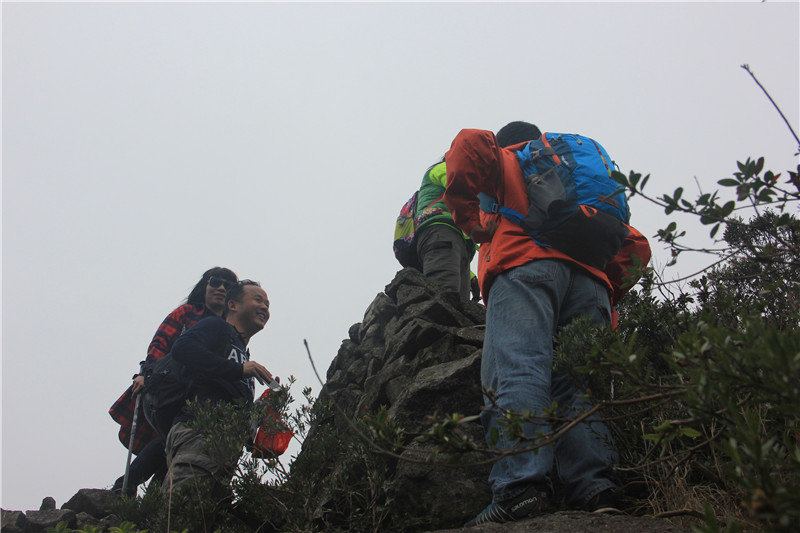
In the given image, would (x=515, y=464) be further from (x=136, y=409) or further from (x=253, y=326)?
(x=136, y=409)

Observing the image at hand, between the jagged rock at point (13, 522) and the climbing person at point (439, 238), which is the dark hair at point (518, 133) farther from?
the jagged rock at point (13, 522)

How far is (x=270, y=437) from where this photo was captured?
4.16 metres

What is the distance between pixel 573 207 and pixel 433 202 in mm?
3954

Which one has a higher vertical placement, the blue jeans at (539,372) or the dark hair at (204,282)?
the dark hair at (204,282)

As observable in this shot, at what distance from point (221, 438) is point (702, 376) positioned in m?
3.00

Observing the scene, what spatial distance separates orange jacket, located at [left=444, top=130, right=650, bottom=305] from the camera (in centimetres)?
383

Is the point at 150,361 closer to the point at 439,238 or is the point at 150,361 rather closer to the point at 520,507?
the point at 439,238

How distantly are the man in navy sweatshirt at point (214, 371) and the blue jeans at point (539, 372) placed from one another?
5.69ft

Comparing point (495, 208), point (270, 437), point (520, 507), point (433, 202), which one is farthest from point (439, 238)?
point (520, 507)

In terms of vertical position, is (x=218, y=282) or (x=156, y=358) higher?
(x=218, y=282)

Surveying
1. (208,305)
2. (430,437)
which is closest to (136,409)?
(208,305)

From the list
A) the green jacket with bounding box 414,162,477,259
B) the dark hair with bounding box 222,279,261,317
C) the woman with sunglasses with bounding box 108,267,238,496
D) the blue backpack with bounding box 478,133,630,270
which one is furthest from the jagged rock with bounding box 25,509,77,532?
the green jacket with bounding box 414,162,477,259

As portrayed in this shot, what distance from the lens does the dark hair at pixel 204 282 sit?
657 cm

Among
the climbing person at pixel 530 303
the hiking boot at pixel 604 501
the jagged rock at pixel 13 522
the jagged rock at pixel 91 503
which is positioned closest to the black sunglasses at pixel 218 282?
the jagged rock at pixel 91 503
